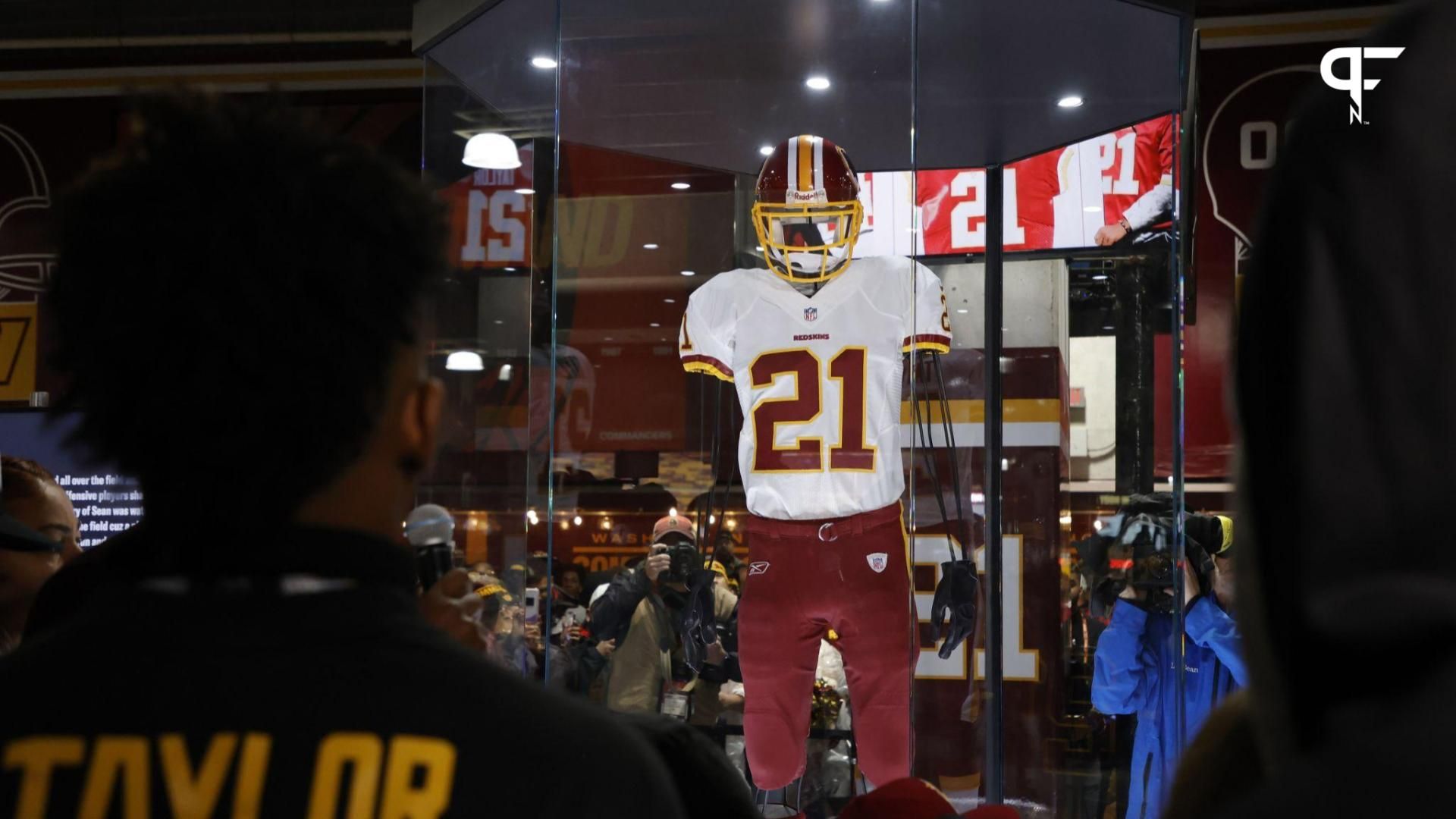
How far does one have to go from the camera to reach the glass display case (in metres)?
2.86

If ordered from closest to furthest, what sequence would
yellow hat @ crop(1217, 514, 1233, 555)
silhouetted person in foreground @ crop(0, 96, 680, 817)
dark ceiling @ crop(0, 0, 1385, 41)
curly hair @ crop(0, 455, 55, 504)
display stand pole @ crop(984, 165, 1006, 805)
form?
silhouetted person in foreground @ crop(0, 96, 680, 817) < curly hair @ crop(0, 455, 55, 504) < display stand pole @ crop(984, 165, 1006, 805) < yellow hat @ crop(1217, 514, 1233, 555) < dark ceiling @ crop(0, 0, 1385, 41)

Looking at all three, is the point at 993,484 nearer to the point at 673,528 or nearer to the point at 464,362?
the point at 673,528

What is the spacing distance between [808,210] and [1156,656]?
1329 mm

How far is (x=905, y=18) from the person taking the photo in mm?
2832

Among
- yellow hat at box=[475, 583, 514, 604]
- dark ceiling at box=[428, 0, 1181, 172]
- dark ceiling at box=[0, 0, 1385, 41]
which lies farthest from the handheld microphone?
dark ceiling at box=[0, 0, 1385, 41]

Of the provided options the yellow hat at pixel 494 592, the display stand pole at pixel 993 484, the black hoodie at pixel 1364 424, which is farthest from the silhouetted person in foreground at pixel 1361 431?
the display stand pole at pixel 993 484

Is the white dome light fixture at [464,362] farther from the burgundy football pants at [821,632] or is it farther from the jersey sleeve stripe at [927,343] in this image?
the jersey sleeve stripe at [927,343]

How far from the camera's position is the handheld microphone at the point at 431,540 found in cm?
205

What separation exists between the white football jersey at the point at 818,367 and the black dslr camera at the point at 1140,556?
2.12 feet

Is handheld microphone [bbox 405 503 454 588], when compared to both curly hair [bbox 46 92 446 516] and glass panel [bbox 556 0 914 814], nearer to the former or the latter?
glass panel [bbox 556 0 914 814]

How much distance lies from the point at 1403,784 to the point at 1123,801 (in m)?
3.22

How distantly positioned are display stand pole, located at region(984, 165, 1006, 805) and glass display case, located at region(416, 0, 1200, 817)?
30 mm

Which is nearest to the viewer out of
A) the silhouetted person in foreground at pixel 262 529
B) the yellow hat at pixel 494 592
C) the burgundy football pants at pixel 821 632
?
the silhouetted person in foreground at pixel 262 529

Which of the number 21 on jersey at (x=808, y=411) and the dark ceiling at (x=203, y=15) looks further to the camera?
the dark ceiling at (x=203, y=15)
